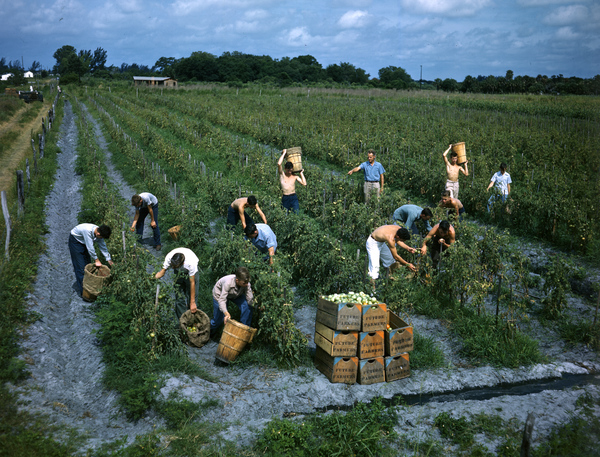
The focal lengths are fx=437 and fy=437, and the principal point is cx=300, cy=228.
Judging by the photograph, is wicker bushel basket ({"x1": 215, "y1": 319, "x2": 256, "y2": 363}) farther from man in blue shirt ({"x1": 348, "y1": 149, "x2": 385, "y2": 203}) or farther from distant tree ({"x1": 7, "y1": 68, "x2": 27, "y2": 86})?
distant tree ({"x1": 7, "y1": 68, "x2": 27, "y2": 86})

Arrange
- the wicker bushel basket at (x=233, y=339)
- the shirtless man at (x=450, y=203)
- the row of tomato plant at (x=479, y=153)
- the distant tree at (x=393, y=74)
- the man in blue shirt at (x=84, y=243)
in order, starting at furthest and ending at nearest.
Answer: the distant tree at (x=393, y=74) → the row of tomato plant at (x=479, y=153) → the shirtless man at (x=450, y=203) → the man in blue shirt at (x=84, y=243) → the wicker bushel basket at (x=233, y=339)

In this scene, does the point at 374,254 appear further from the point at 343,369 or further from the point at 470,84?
the point at 470,84

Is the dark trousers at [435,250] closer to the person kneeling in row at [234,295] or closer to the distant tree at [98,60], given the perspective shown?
the person kneeling in row at [234,295]

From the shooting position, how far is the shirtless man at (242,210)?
8.42 m

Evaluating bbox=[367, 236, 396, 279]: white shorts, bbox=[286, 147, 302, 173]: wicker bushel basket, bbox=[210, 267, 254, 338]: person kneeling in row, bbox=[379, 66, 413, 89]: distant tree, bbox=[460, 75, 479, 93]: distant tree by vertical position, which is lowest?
bbox=[210, 267, 254, 338]: person kneeling in row

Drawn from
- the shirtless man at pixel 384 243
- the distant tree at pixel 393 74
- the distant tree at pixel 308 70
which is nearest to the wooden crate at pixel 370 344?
the shirtless man at pixel 384 243

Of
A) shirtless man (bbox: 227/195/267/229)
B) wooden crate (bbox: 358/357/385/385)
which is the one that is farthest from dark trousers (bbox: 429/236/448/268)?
→ shirtless man (bbox: 227/195/267/229)

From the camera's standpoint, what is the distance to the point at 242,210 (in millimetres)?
8578

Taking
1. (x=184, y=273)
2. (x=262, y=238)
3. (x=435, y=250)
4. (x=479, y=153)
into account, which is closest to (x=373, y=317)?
(x=262, y=238)

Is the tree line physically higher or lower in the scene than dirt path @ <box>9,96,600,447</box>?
higher

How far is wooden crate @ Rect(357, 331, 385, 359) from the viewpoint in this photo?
5.72 meters

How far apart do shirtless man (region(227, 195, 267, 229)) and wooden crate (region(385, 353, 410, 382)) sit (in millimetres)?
3737

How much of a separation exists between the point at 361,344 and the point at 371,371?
0.43 m

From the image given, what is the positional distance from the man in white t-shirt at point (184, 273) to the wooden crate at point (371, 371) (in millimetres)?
2572
